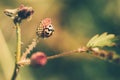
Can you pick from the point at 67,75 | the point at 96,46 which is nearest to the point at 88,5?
the point at 67,75

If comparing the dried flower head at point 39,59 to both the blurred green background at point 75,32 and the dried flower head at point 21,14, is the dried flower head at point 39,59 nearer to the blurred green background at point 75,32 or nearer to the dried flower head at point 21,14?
the dried flower head at point 21,14

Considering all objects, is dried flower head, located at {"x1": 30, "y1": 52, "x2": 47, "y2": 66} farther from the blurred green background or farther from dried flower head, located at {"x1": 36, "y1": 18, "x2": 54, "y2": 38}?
the blurred green background

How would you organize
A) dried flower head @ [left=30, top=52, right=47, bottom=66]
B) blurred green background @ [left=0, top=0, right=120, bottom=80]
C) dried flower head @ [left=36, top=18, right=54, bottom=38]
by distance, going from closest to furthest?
dried flower head @ [left=30, top=52, right=47, bottom=66]
dried flower head @ [left=36, top=18, right=54, bottom=38]
blurred green background @ [left=0, top=0, right=120, bottom=80]

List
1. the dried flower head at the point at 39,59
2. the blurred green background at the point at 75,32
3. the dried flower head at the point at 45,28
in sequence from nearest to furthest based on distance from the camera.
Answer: the dried flower head at the point at 39,59, the dried flower head at the point at 45,28, the blurred green background at the point at 75,32

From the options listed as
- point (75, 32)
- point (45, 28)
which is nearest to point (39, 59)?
point (45, 28)

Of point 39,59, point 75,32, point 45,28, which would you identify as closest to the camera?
point 39,59

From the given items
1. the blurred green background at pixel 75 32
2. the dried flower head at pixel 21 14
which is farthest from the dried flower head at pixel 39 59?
the blurred green background at pixel 75 32

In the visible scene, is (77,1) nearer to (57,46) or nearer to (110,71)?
(57,46)

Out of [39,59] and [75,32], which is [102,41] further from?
[75,32]

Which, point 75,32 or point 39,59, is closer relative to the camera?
point 39,59

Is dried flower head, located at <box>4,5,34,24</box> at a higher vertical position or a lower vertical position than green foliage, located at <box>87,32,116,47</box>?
higher

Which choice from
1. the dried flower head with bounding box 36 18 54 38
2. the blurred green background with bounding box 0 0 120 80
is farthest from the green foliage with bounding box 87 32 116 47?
the blurred green background with bounding box 0 0 120 80

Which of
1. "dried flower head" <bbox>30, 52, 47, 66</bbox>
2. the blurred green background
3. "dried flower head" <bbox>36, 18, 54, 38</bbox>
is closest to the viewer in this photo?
"dried flower head" <bbox>30, 52, 47, 66</bbox>
